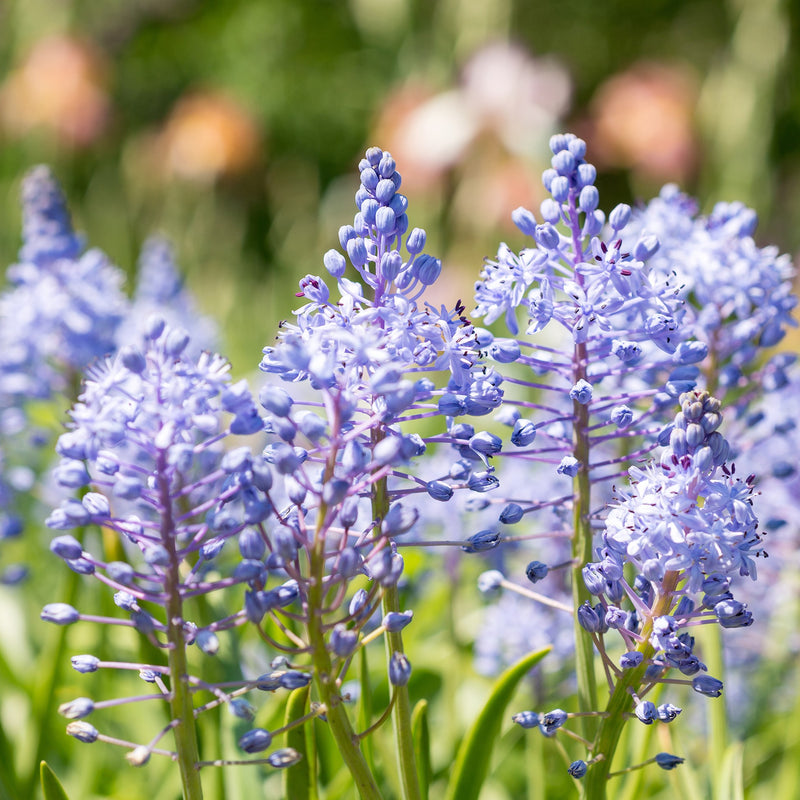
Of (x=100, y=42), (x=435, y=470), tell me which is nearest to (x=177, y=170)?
(x=100, y=42)

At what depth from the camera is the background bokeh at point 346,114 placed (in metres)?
6.93

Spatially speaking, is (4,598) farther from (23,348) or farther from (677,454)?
(677,454)

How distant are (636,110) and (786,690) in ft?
25.4

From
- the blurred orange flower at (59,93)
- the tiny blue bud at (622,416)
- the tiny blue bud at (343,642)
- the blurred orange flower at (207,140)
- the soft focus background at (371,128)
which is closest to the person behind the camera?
the tiny blue bud at (343,642)

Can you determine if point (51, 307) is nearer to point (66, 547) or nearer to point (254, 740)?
point (66, 547)

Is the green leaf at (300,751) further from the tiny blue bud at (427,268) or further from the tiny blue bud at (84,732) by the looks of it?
the tiny blue bud at (427,268)

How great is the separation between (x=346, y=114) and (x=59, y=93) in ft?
19.2

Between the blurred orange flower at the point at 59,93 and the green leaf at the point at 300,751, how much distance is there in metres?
8.74

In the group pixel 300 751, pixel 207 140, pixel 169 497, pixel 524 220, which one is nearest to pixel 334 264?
pixel 524 220

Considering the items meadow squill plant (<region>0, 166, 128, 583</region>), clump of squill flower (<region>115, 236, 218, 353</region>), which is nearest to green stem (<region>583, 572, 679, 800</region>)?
meadow squill plant (<region>0, 166, 128, 583</region>)

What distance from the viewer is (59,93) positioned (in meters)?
9.09

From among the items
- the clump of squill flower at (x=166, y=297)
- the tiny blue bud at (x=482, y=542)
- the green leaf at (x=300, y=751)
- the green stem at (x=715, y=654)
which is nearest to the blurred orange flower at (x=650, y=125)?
the clump of squill flower at (x=166, y=297)

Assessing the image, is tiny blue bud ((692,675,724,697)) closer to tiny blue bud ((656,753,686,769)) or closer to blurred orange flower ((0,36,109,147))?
tiny blue bud ((656,753,686,769))

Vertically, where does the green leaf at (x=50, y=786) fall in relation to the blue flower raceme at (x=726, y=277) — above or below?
below
